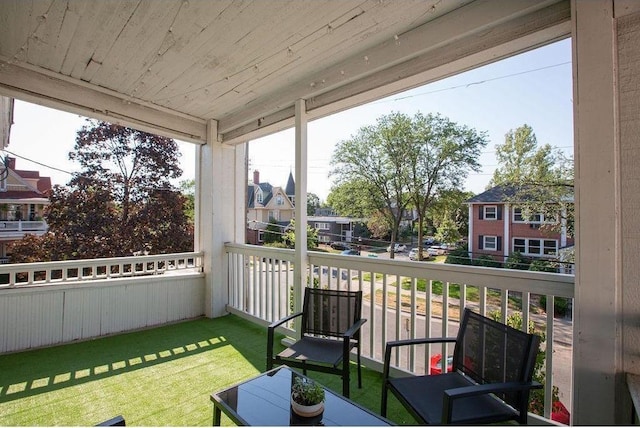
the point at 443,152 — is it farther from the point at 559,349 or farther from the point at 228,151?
the point at 228,151

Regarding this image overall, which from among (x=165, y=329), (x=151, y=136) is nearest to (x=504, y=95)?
(x=165, y=329)

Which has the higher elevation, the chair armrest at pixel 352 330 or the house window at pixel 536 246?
the house window at pixel 536 246

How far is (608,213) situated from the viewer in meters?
1.47

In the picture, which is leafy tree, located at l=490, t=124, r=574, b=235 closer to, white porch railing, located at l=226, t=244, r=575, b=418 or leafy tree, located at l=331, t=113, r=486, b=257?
leafy tree, located at l=331, t=113, r=486, b=257

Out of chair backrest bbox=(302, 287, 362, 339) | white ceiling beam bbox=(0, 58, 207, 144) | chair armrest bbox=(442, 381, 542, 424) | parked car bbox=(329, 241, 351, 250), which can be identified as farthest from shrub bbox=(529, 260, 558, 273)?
white ceiling beam bbox=(0, 58, 207, 144)

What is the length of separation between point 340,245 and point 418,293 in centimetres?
87

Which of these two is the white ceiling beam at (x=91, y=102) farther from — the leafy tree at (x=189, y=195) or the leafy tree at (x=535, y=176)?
the leafy tree at (x=535, y=176)

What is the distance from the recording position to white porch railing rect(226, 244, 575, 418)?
1867 mm

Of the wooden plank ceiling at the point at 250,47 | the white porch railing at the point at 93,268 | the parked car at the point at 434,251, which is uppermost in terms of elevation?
the wooden plank ceiling at the point at 250,47

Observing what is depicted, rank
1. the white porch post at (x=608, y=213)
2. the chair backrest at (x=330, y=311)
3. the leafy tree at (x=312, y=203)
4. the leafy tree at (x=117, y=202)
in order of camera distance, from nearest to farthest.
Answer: the white porch post at (x=608, y=213) < the chair backrest at (x=330, y=311) < the leafy tree at (x=312, y=203) < the leafy tree at (x=117, y=202)

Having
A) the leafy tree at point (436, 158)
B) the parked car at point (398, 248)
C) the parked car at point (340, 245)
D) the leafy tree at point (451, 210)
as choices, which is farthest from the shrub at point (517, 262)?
the parked car at point (340, 245)

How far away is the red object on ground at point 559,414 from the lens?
6.06 feet

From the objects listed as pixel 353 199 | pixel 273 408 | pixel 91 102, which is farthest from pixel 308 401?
pixel 91 102

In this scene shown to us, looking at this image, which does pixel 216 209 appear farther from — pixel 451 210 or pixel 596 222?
pixel 596 222
